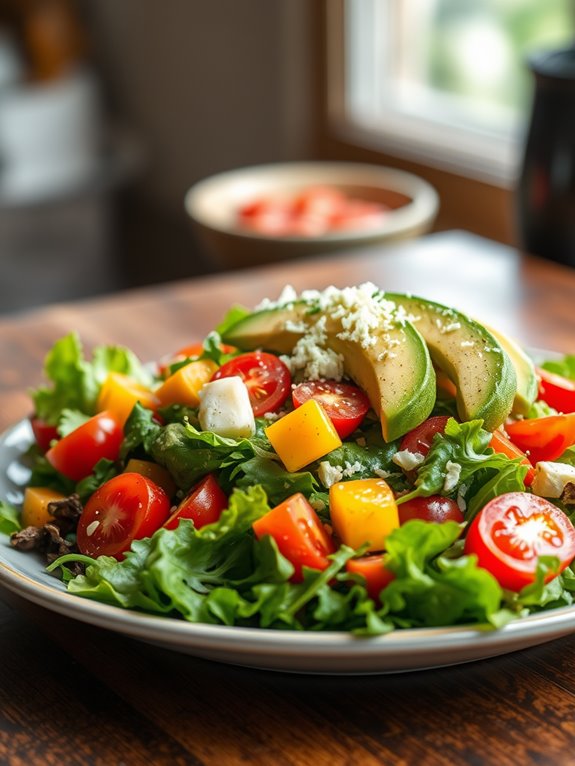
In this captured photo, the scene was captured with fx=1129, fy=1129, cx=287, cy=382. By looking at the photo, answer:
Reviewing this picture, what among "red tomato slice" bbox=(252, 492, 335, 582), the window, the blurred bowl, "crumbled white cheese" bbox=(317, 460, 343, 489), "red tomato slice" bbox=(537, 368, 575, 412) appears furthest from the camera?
the window

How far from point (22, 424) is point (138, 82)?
14.9 feet

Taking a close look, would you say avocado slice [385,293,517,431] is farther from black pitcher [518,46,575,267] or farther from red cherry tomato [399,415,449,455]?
black pitcher [518,46,575,267]

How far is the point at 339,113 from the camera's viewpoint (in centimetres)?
447

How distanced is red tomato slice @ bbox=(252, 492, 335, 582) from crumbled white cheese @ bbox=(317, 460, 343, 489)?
0.07m

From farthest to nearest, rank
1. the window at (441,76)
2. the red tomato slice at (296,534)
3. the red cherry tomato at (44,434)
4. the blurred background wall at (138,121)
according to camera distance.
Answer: the blurred background wall at (138,121), the window at (441,76), the red cherry tomato at (44,434), the red tomato slice at (296,534)

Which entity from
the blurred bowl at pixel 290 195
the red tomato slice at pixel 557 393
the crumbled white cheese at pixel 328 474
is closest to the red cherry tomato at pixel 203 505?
the crumbled white cheese at pixel 328 474

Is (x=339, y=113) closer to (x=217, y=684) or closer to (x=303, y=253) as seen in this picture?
(x=303, y=253)

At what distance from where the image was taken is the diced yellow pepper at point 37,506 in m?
1.36

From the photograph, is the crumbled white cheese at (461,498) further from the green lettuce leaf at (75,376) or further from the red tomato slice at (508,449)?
the green lettuce leaf at (75,376)

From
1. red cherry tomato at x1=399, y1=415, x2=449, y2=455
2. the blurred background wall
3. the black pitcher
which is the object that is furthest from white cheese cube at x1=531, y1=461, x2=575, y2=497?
the blurred background wall

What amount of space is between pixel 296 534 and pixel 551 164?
5.23 ft

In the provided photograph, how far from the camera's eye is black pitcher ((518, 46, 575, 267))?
2.44 meters

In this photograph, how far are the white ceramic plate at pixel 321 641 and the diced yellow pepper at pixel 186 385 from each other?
1.18 ft

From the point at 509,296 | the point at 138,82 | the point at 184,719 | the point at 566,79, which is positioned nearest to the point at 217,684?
the point at 184,719
